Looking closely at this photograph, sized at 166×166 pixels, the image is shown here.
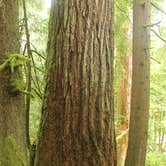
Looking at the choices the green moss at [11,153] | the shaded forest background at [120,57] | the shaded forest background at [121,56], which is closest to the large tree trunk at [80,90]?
the shaded forest background at [120,57]

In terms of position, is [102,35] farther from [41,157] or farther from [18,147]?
[18,147]

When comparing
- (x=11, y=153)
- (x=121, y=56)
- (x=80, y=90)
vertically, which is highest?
(x=121, y=56)

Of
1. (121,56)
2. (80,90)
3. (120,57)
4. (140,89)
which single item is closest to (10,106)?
(80,90)

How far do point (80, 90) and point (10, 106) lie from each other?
2.89ft

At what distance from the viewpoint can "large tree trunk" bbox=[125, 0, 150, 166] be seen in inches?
130

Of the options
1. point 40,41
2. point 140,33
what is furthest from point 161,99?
point 140,33

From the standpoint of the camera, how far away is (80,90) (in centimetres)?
238

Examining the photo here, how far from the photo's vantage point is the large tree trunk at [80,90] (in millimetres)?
2377

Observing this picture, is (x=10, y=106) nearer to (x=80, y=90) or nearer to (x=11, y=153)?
(x=11, y=153)

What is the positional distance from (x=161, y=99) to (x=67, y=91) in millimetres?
10911

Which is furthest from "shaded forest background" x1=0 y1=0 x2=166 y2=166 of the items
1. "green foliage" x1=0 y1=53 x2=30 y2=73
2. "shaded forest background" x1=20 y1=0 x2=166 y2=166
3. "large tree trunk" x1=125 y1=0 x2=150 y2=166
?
"green foliage" x1=0 y1=53 x2=30 y2=73

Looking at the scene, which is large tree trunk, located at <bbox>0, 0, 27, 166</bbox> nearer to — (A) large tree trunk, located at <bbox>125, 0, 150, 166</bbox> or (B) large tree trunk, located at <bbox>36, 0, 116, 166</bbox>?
(B) large tree trunk, located at <bbox>36, 0, 116, 166</bbox>

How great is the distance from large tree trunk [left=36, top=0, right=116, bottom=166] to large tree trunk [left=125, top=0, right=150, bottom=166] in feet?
2.86

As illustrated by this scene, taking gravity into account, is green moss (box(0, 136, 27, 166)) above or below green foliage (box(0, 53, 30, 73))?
below
